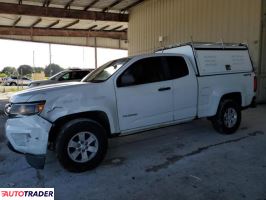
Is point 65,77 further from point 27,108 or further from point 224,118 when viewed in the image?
point 27,108

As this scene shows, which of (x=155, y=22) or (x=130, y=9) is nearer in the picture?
(x=155, y=22)

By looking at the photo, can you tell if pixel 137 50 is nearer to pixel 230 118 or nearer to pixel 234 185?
pixel 230 118

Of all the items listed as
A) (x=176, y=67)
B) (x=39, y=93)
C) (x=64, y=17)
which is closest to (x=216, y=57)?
(x=176, y=67)

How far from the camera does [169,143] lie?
5391 millimetres

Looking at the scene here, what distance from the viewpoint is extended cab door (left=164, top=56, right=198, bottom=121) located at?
16.4 feet

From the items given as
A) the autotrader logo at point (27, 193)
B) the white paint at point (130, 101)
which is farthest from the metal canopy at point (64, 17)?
the autotrader logo at point (27, 193)

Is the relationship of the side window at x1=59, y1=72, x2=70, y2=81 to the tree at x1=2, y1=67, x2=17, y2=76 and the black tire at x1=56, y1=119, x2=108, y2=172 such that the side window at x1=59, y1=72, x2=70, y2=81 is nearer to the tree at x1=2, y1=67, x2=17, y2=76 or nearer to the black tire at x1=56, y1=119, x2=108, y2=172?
the black tire at x1=56, y1=119, x2=108, y2=172

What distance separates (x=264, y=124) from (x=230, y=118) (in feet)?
5.32

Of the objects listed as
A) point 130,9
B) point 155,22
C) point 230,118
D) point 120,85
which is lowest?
point 230,118

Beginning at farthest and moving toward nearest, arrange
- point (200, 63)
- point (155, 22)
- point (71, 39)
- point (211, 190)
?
point (71, 39) < point (155, 22) < point (200, 63) < point (211, 190)

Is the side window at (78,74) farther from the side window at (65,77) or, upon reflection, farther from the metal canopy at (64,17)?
the metal canopy at (64,17)

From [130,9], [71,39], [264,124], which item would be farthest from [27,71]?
[264,124]

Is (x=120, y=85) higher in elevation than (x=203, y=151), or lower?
higher

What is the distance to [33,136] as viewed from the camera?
373cm
